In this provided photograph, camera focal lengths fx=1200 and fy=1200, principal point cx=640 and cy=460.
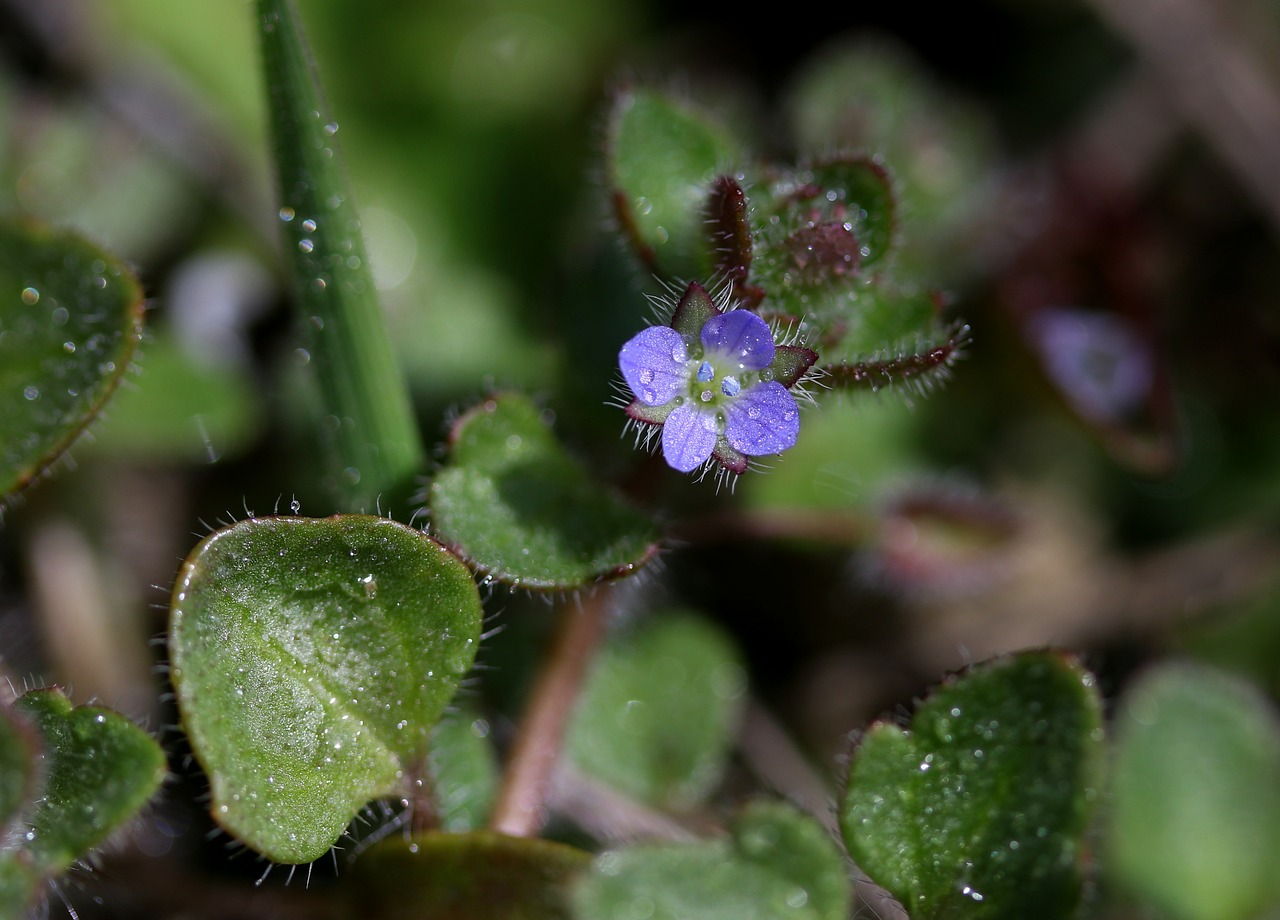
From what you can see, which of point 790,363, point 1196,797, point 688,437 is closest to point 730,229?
point 790,363

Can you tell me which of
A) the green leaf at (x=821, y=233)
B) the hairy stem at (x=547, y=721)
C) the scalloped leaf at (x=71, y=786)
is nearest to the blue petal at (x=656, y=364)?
the green leaf at (x=821, y=233)

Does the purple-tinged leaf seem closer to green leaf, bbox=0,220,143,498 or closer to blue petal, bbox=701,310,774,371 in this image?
blue petal, bbox=701,310,774,371

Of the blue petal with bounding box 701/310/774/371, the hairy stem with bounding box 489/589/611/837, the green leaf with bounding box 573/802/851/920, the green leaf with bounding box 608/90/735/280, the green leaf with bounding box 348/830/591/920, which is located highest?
the green leaf with bounding box 608/90/735/280

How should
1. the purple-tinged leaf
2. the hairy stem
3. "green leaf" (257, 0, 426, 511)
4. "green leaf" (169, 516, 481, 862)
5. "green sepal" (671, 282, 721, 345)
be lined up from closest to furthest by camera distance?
"green leaf" (169, 516, 481, 862), "green sepal" (671, 282, 721, 345), the purple-tinged leaf, "green leaf" (257, 0, 426, 511), the hairy stem

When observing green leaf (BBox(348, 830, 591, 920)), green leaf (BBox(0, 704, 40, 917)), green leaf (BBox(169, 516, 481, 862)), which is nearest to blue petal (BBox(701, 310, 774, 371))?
green leaf (BBox(169, 516, 481, 862))

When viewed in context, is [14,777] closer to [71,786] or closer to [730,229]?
[71,786]

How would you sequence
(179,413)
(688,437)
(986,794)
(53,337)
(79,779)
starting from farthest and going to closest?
(179,413), (53,337), (986,794), (688,437), (79,779)
